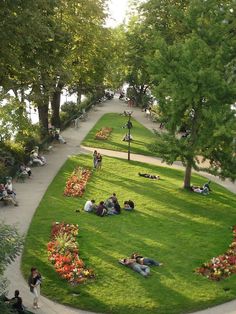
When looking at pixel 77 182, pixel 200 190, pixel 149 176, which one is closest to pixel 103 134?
pixel 149 176

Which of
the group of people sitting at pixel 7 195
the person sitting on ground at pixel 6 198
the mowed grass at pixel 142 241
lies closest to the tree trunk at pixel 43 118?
the mowed grass at pixel 142 241

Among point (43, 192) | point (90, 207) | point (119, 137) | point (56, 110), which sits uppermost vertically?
point (56, 110)

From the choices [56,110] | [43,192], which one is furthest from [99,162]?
[56,110]

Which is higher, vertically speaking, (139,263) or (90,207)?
(90,207)

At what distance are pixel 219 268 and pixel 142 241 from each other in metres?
3.77

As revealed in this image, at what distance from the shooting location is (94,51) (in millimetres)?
43094

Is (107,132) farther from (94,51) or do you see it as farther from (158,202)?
(158,202)

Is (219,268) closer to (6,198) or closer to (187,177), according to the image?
(187,177)

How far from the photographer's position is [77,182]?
28312mm

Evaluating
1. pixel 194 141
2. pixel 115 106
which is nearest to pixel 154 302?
pixel 194 141

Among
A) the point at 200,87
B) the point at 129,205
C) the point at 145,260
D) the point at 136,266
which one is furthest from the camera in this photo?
the point at 200,87

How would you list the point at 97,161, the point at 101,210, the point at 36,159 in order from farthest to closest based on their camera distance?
the point at 36,159 → the point at 97,161 → the point at 101,210

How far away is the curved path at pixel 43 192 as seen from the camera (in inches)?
630

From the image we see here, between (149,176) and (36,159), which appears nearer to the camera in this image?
(149,176)
